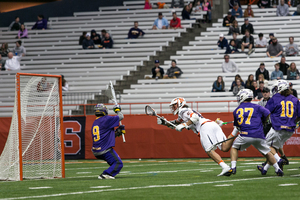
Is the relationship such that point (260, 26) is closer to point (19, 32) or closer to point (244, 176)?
point (19, 32)

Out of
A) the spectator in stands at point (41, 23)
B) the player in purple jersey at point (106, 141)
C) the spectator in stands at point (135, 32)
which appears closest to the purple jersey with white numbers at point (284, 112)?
the player in purple jersey at point (106, 141)

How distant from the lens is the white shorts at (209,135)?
9.92m

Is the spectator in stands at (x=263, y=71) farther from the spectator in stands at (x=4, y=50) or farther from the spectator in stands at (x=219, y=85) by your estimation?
the spectator in stands at (x=4, y=50)

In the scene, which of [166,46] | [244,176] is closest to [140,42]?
[166,46]

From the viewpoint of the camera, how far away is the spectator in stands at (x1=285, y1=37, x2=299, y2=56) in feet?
66.1

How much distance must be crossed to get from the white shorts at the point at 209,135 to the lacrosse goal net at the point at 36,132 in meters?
2.92

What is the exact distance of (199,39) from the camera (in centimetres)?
2297

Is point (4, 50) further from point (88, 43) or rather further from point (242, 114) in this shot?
point (242, 114)

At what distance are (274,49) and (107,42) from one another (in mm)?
7592

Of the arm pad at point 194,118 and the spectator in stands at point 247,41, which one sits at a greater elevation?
the spectator in stands at point 247,41

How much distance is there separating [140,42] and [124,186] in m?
15.8

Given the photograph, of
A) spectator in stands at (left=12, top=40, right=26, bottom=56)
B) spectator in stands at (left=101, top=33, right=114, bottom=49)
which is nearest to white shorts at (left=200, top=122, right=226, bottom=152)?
spectator in stands at (left=101, top=33, right=114, bottom=49)

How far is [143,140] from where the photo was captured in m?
17.0

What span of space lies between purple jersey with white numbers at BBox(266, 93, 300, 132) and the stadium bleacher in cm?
655
